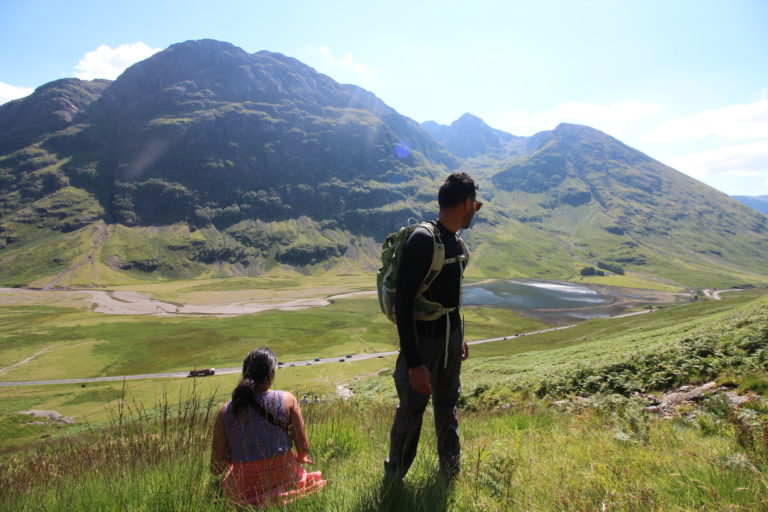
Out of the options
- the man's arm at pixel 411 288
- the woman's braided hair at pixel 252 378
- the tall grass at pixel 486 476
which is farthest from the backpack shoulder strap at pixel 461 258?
the woman's braided hair at pixel 252 378

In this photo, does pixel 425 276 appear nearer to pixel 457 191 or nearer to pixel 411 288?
pixel 411 288

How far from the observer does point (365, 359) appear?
233 feet

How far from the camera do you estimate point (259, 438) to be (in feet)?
13.4

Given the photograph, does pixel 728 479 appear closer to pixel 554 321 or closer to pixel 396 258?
pixel 396 258

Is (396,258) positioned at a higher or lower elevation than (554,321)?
higher

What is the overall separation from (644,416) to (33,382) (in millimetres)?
85394

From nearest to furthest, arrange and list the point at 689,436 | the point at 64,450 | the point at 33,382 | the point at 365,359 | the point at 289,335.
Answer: the point at 689,436
the point at 64,450
the point at 33,382
the point at 365,359
the point at 289,335

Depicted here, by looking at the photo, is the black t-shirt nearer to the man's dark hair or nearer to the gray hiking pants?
the gray hiking pants

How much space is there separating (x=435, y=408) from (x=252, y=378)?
223 centimetres

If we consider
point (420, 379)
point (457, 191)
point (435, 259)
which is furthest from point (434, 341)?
point (457, 191)

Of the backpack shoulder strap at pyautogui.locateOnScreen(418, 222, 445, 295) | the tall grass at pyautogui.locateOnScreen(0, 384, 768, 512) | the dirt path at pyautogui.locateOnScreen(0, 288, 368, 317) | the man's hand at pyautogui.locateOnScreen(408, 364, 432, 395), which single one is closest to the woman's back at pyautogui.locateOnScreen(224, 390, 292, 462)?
the tall grass at pyautogui.locateOnScreen(0, 384, 768, 512)

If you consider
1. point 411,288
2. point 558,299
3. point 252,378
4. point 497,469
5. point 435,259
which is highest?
point 435,259

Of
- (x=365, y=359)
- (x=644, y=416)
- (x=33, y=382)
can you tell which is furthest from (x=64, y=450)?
(x=33, y=382)

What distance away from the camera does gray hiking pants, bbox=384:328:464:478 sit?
423 centimetres
